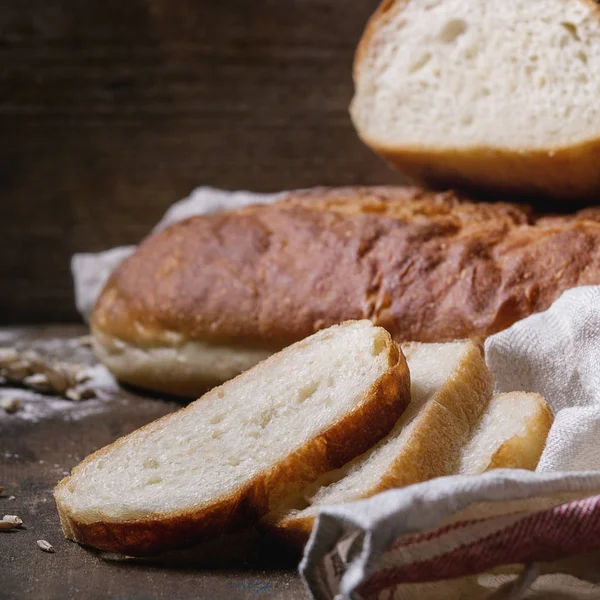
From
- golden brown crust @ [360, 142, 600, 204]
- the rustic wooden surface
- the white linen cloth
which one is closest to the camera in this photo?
the white linen cloth

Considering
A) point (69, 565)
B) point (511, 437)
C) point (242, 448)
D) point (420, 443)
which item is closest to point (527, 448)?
point (511, 437)

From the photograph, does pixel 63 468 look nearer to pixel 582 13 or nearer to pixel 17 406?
pixel 17 406

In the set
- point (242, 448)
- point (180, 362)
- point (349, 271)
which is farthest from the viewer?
point (180, 362)

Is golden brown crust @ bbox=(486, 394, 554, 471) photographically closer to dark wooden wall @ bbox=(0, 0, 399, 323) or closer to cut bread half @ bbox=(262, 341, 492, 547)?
cut bread half @ bbox=(262, 341, 492, 547)

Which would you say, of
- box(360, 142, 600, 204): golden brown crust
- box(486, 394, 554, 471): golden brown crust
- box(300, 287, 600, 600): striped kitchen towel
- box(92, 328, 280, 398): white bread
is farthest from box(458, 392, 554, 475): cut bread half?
box(360, 142, 600, 204): golden brown crust

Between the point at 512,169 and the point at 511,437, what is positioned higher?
the point at 512,169

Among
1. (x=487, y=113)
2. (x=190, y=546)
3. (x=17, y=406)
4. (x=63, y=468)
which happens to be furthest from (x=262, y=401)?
(x=487, y=113)

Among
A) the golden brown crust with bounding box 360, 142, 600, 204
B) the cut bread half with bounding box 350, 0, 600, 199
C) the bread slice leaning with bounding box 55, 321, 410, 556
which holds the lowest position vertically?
the bread slice leaning with bounding box 55, 321, 410, 556

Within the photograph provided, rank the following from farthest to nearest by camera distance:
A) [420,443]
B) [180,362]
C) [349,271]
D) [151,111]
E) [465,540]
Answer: [151,111], [180,362], [349,271], [420,443], [465,540]

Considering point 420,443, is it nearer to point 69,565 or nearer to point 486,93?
point 69,565
